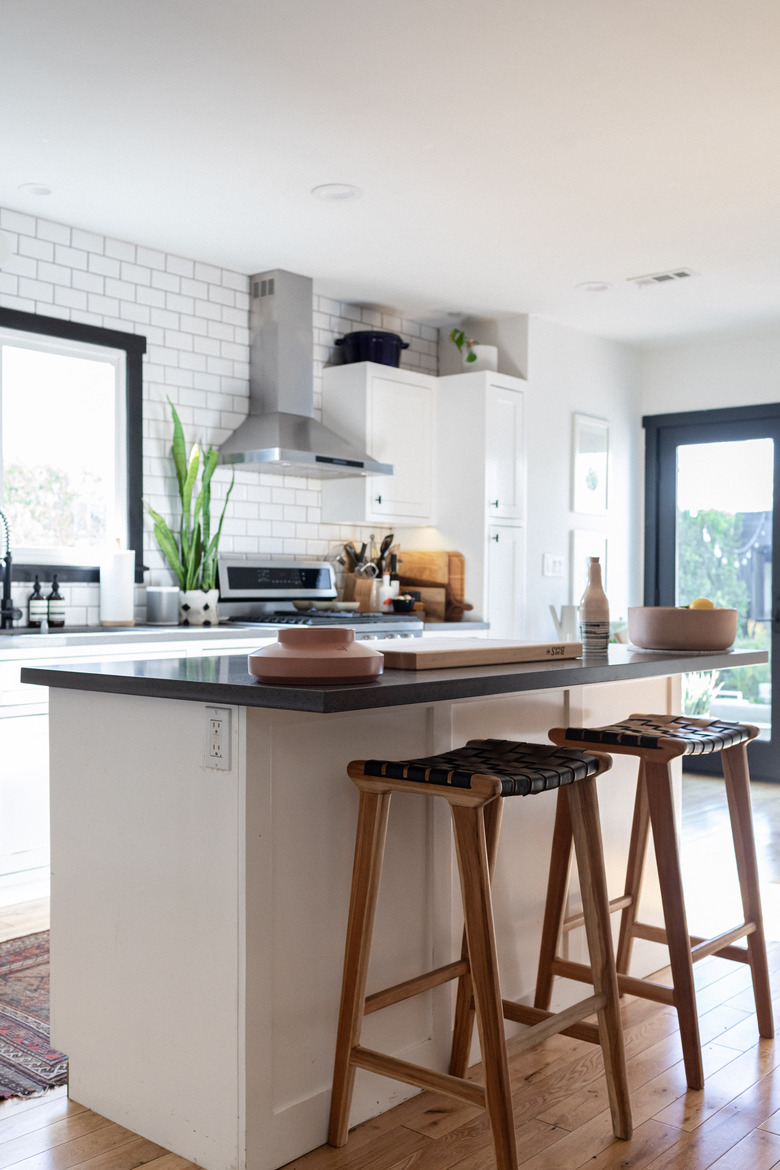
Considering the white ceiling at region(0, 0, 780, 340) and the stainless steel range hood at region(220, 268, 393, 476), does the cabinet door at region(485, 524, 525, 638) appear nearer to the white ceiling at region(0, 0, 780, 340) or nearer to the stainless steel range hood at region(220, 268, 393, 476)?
the stainless steel range hood at region(220, 268, 393, 476)

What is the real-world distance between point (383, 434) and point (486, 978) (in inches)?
164

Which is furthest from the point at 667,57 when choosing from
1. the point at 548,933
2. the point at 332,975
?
the point at 332,975

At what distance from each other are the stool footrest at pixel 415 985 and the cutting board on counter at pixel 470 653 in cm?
66

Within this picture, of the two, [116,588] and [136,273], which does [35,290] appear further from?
[116,588]

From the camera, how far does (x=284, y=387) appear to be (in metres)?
5.34

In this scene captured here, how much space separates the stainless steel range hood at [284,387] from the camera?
522 cm

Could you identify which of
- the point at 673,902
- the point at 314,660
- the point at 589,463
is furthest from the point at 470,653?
the point at 589,463

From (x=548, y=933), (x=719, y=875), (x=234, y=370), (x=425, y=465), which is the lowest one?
(x=719, y=875)

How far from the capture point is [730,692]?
6.67 metres

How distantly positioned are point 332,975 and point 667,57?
2675mm

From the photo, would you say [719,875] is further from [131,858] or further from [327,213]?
[327,213]

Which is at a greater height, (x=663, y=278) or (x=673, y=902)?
(x=663, y=278)

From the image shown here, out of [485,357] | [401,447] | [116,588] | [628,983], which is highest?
[485,357]

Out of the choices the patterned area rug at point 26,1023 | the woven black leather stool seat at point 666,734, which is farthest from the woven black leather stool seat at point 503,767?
the patterned area rug at point 26,1023
